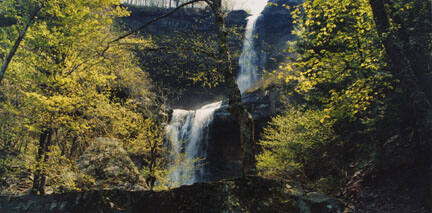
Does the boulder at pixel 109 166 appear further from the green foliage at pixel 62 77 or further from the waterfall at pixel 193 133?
the waterfall at pixel 193 133

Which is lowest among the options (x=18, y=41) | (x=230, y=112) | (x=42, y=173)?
(x=42, y=173)

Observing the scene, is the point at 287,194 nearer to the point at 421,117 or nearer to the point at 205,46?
the point at 205,46

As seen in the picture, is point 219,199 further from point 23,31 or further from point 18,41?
point 23,31

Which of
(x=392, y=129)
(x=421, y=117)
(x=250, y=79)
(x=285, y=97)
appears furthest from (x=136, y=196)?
(x=250, y=79)

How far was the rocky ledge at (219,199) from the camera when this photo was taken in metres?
2.63

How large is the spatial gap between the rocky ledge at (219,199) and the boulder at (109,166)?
726cm

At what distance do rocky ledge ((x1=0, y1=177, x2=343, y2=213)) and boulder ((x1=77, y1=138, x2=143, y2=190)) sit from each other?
726 cm

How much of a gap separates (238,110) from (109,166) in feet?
25.8

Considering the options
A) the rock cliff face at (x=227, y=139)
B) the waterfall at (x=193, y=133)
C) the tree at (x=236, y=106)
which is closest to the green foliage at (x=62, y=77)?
the tree at (x=236, y=106)

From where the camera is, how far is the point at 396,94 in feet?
24.4

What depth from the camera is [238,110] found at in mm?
4695

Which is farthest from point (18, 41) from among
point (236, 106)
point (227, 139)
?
point (227, 139)

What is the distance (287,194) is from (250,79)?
113 ft

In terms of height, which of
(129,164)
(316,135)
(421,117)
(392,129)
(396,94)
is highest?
(396,94)
